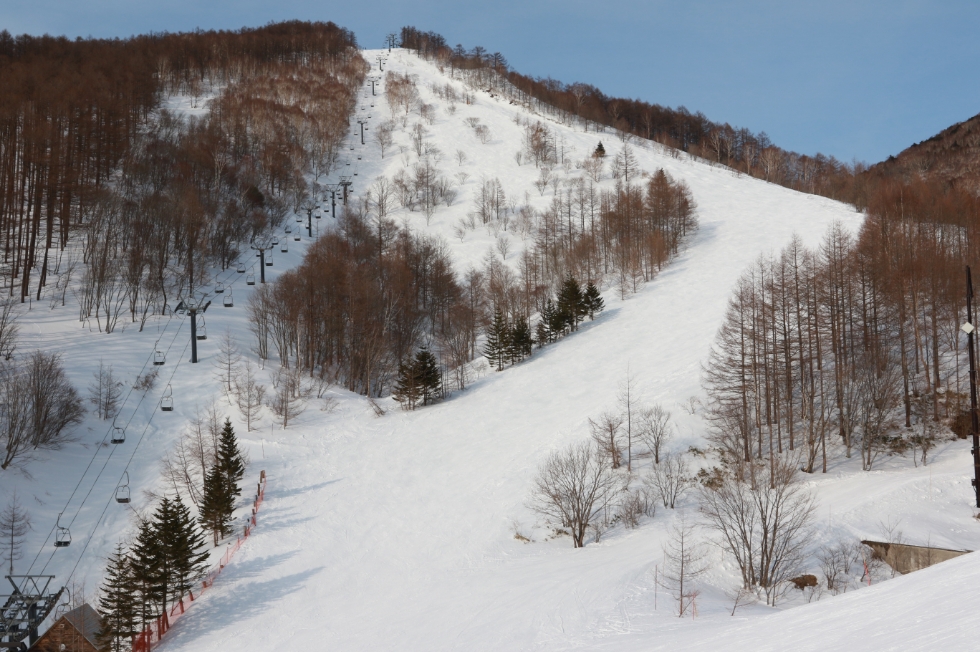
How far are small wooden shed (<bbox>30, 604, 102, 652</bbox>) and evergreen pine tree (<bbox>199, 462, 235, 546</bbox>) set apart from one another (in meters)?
7.12

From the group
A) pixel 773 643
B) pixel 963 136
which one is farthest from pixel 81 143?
pixel 963 136

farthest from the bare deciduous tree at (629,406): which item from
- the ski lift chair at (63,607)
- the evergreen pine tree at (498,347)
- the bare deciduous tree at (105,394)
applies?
the bare deciduous tree at (105,394)

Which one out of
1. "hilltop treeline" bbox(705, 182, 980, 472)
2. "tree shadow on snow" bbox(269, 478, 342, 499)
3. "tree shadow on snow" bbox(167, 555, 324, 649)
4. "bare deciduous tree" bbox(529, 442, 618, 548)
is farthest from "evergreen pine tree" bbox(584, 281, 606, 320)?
"tree shadow on snow" bbox(167, 555, 324, 649)

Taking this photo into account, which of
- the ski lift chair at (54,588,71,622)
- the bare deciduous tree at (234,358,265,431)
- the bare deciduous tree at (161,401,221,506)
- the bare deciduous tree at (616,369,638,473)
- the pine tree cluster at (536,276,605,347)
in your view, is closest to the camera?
the ski lift chair at (54,588,71,622)

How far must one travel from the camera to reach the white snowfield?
1439cm

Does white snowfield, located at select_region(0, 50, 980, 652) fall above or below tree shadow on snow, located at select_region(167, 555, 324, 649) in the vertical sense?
above

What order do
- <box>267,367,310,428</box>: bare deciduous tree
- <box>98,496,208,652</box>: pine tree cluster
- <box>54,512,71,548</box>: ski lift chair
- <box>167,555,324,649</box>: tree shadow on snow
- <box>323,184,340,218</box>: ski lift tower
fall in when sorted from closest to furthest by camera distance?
<box>98,496,208,652</box>: pine tree cluster < <box>167,555,324,649</box>: tree shadow on snow < <box>54,512,71,548</box>: ski lift chair < <box>267,367,310,428</box>: bare deciduous tree < <box>323,184,340,218</box>: ski lift tower

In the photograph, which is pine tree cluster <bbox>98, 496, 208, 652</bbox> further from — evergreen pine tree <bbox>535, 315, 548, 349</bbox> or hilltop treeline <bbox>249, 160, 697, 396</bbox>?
evergreen pine tree <bbox>535, 315, 548, 349</bbox>

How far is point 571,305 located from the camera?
2148 inches

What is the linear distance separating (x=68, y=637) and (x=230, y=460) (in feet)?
36.1

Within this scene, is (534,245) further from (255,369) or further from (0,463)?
(0,463)

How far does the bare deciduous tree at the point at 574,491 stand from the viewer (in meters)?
27.1

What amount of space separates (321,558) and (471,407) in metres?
17.5

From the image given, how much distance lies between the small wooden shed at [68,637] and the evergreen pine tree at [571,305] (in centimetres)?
3961
